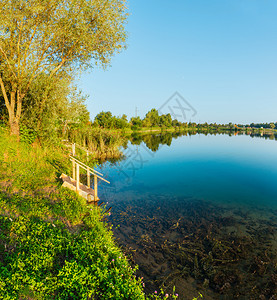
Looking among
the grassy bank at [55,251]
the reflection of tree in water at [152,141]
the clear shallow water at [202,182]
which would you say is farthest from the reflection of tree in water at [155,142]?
the grassy bank at [55,251]

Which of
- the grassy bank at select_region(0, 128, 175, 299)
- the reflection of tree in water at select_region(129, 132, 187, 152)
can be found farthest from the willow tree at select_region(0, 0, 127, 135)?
the reflection of tree in water at select_region(129, 132, 187, 152)

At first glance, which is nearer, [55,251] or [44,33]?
[55,251]

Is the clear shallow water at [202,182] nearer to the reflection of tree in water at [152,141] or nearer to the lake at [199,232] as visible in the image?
the lake at [199,232]

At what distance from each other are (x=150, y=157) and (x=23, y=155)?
70.9ft

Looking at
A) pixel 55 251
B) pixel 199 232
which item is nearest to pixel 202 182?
pixel 199 232

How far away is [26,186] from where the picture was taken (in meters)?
9.84

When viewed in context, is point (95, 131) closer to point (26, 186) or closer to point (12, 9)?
point (12, 9)

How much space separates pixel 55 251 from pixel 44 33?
57.1ft

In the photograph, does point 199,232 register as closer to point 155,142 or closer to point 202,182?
point 202,182

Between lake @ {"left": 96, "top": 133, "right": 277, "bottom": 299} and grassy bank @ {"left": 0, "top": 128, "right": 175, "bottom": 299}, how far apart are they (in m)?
1.32

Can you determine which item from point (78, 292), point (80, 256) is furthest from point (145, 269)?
point (78, 292)

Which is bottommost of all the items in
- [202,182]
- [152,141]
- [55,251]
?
[202,182]

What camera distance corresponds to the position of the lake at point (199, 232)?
6055 millimetres

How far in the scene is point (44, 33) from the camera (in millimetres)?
15422
